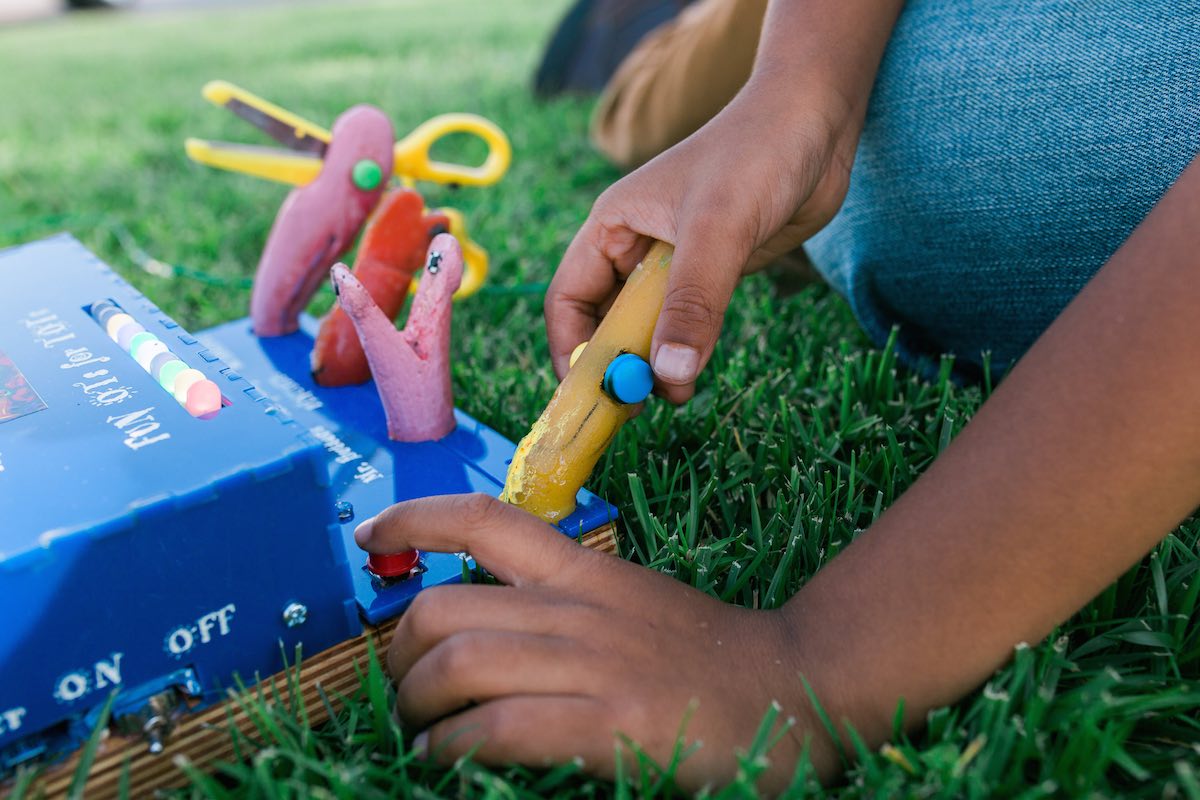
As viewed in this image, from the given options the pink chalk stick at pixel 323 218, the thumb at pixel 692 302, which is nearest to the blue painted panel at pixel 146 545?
the thumb at pixel 692 302

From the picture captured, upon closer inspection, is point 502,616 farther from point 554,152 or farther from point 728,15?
point 554,152

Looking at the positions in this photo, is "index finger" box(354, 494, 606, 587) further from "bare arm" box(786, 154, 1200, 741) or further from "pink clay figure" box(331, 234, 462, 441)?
"pink clay figure" box(331, 234, 462, 441)

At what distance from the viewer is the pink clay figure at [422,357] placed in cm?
98

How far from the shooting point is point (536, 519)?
718 mm

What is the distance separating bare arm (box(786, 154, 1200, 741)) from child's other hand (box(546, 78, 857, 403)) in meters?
0.24

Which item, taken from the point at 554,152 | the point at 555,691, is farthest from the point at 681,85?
the point at 555,691

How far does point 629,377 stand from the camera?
2.70 ft

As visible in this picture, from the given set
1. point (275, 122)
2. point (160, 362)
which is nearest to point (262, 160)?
point (275, 122)

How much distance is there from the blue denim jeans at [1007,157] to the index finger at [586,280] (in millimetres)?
378

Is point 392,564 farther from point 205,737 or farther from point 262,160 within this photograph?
point 262,160

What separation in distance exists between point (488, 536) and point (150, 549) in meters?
0.21

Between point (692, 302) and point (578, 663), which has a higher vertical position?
point (692, 302)

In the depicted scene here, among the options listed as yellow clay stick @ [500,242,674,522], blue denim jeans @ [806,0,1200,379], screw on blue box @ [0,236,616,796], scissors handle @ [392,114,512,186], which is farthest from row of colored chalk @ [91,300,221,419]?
blue denim jeans @ [806,0,1200,379]

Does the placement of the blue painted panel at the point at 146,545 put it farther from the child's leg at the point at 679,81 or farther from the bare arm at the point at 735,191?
the child's leg at the point at 679,81
